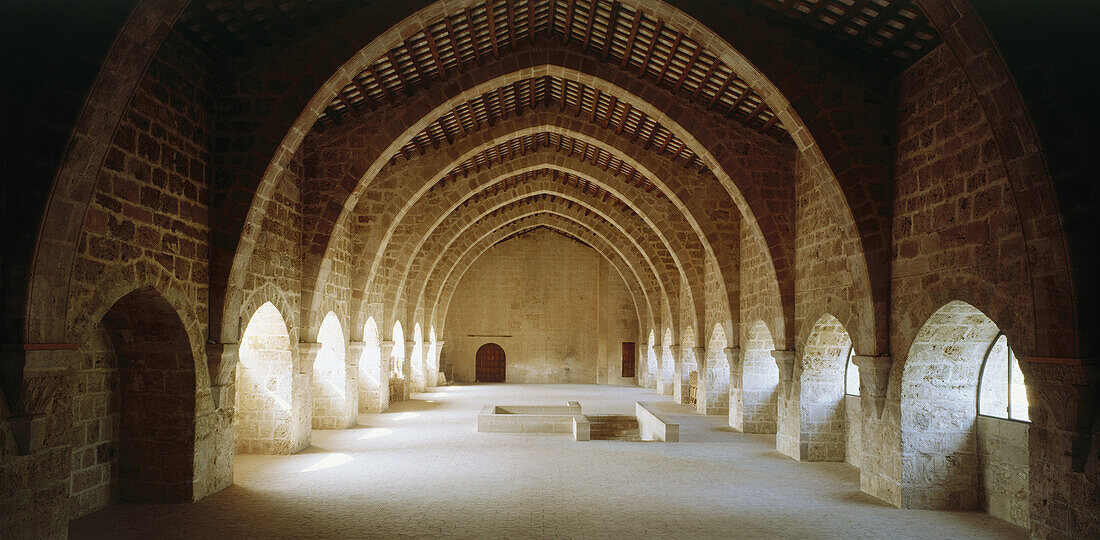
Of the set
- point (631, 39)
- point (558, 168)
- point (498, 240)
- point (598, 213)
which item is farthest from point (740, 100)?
point (498, 240)

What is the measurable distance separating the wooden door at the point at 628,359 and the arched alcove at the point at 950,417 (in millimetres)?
19441

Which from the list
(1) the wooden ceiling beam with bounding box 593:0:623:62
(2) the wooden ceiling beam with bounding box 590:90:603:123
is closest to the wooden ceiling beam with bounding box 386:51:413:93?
(1) the wooden ceiling beam with bounding box 593:0:623:62

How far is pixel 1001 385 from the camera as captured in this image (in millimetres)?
7391

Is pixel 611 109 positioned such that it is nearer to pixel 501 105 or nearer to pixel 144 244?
pixel 501 105

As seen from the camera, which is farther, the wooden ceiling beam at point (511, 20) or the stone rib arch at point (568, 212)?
the stone rib arch at point (568, 212)

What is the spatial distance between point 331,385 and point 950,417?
1015cm

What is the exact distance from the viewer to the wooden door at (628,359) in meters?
26.9

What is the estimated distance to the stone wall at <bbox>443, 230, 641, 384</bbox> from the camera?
88.3ft

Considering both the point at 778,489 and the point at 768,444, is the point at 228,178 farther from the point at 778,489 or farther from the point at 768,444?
the point at 768,444

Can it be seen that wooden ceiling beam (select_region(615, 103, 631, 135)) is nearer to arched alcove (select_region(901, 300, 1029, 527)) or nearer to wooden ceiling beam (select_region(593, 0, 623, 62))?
wooden ceiling beam (select_region(593, 0, 623, 62))

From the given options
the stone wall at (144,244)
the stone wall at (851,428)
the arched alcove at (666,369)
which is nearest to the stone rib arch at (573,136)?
the stone wall at (851,428)

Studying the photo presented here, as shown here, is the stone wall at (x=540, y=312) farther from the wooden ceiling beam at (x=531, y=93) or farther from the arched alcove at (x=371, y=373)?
the wooden ceiling beam at (x=531, y=93)

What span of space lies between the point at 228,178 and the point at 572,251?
766 inches

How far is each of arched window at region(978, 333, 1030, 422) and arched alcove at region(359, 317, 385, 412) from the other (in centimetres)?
1169
